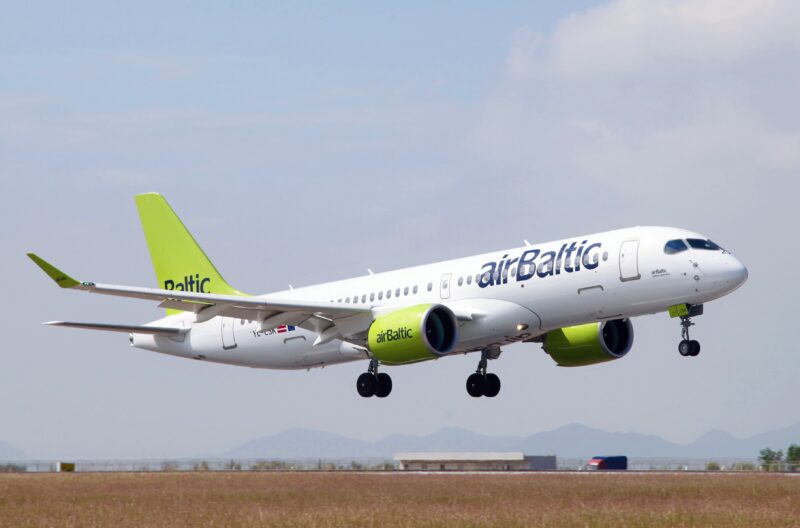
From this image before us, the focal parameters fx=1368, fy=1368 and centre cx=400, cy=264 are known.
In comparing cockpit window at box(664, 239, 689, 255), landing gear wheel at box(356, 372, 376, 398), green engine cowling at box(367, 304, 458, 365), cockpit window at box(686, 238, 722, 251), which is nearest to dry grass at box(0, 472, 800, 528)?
landing gear wheel at box(356, 372, 376, 398)

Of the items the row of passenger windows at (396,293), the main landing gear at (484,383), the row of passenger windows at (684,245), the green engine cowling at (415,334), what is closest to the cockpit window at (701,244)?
the row of passenger windows at (684,245)

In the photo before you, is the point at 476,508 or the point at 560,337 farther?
the point at 560,337

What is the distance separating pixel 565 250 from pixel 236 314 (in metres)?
12.8

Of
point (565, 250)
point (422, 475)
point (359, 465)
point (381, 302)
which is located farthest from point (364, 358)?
point (359, 465)

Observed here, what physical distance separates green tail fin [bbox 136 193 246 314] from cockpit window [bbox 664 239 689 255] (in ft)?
69.6

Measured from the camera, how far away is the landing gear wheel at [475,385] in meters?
51.8

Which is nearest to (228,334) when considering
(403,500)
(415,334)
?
(415,334)

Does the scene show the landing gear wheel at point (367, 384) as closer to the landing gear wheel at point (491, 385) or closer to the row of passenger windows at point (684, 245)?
the landing gear wheel at point (491, 385)

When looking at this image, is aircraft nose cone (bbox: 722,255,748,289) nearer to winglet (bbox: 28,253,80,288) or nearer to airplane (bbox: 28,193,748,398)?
airplane (bbox: 28,193,748,398)

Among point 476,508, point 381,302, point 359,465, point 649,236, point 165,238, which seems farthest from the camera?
→ point 359,465

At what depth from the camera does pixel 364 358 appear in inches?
2023

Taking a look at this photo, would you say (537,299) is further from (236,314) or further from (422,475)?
(236,314)

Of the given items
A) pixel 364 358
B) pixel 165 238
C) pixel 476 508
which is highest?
pixel 165 238

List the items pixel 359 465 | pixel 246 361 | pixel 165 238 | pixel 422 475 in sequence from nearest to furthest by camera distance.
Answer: pixel 422 475 → pixel 246 361 → pixel 165 238 → pixel 359 465
